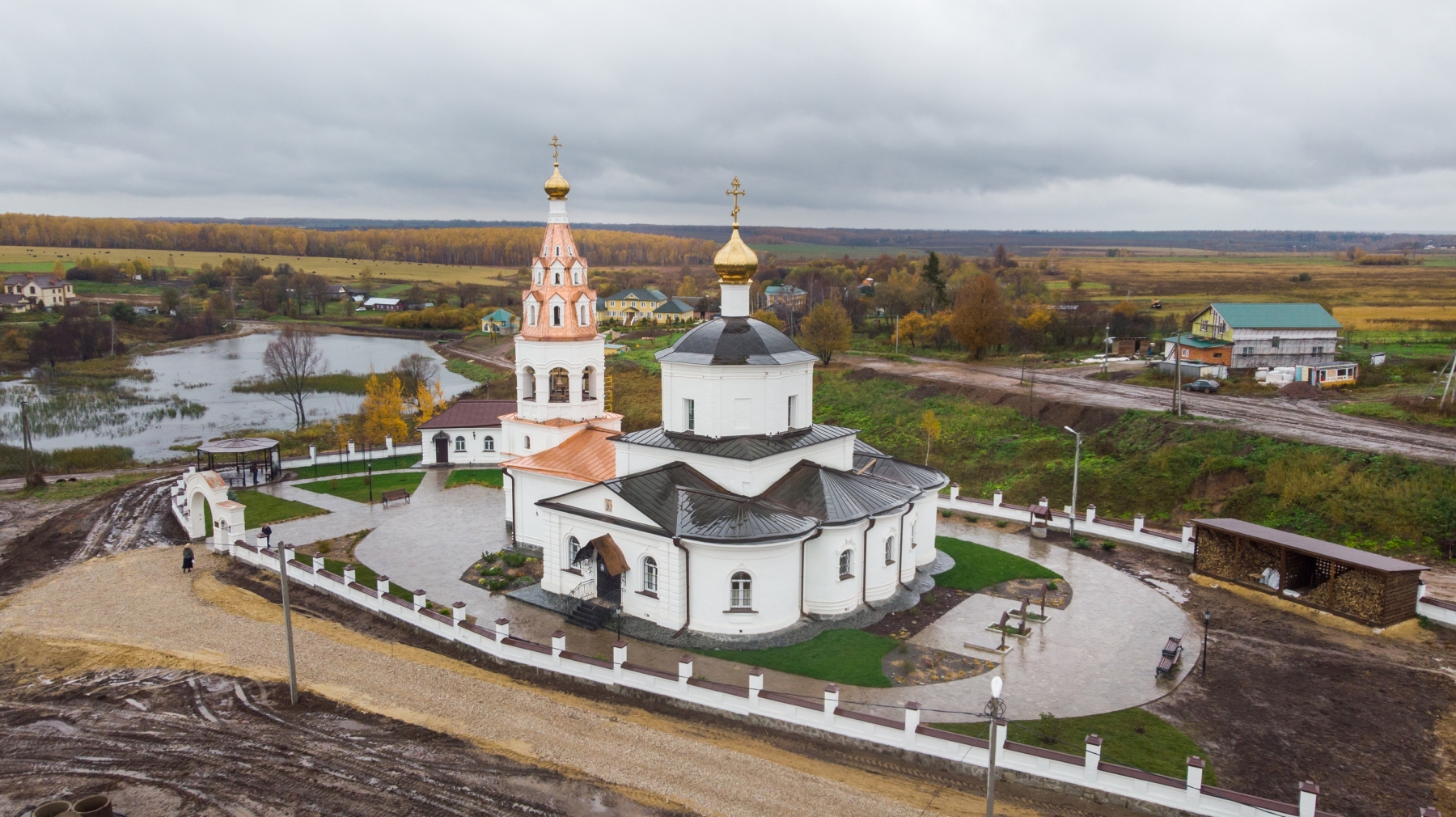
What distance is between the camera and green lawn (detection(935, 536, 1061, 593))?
2164 centimetres

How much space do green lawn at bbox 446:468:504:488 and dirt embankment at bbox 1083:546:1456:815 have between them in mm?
23702

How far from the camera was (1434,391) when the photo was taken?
1315 inches

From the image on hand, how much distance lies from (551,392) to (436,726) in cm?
1261

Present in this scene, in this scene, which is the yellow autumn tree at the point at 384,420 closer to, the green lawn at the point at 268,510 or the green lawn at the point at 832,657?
the green lawn at the point at 268,510

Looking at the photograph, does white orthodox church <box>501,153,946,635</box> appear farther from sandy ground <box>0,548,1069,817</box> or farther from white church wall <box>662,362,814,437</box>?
sandy ground <box>0,548,1069,817</box>

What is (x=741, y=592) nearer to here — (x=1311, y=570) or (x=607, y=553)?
(x=607, y=553)

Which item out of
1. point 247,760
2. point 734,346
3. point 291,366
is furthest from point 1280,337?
point 291,366

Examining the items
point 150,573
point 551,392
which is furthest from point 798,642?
point 150,573

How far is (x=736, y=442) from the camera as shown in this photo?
803 inches

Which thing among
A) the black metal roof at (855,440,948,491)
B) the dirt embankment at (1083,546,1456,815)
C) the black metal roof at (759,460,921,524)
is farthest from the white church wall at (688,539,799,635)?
the dirt embankment at (1083,546,1456,815)

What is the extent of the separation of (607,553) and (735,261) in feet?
25.6

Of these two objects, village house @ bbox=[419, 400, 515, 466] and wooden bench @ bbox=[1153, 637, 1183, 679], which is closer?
wooden bench @ bbox=[1153, 637, 1183, 679]

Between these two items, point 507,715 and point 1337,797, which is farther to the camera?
point 507,715

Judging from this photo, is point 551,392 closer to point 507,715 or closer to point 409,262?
point 507,715
